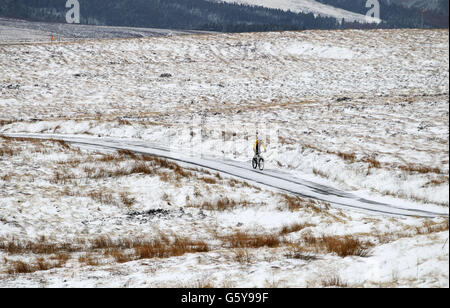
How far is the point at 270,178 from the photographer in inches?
789

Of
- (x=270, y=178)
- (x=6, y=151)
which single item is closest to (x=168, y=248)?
(x=270, y=178)

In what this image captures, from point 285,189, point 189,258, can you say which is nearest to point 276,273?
point 189,258

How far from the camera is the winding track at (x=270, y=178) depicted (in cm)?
1434

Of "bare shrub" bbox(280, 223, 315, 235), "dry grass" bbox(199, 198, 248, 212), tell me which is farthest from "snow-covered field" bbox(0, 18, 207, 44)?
"bare shrub" bbox(280, 223, 315, 235)

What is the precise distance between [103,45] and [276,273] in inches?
2479

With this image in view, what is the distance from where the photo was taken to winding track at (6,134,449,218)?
1434cm

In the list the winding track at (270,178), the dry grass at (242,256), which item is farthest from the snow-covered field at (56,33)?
the dry grass at (242,256)

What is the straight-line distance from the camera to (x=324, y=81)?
50750 millimetres

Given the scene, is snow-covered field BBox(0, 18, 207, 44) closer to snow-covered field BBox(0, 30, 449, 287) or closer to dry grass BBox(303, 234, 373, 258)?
snow-covered field BBox(0, 30, 449, 287)

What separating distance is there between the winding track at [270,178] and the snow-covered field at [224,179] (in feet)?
2.07

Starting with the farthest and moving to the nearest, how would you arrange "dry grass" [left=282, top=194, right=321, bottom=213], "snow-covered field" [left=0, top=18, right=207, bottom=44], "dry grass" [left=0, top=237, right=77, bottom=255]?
"snow-covered field" [left=0, top=18, right=207, bottom=44], "dry grass" [left=282, top=194, right=321, bottom=213], "dry grass" [left=0, top=237, right=77, bottom=255]

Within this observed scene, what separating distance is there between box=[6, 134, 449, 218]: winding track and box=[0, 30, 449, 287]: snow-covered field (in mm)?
631

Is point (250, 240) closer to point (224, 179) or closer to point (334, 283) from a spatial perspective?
point (334, 283)

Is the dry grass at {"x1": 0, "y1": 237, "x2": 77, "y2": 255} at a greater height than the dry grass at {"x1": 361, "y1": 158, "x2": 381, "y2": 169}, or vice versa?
the dry grass at {"x1": 361, "y1": 158, "x2": 381, "y2": 169}
